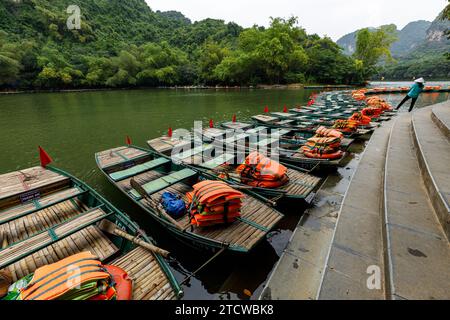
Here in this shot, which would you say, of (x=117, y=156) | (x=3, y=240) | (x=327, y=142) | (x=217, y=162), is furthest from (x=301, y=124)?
(x=3, y=240)

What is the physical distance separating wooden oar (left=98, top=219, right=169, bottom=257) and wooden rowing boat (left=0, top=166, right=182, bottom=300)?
0.16 m

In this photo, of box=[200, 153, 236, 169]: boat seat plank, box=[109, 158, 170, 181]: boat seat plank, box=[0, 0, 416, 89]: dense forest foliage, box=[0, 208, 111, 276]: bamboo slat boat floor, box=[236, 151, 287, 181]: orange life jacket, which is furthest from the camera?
box=[0, 0, 416, 89]: dense forest foliage

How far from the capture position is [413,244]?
460cm

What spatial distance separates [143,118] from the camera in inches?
1077

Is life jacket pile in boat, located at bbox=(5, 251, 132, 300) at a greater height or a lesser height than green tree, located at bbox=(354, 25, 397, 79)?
lesser

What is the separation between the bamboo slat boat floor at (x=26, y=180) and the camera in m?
8.23

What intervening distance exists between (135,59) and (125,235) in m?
85.2

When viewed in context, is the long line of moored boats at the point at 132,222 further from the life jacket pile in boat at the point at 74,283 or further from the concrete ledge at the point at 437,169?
the concrete ledge at the point at 437,169

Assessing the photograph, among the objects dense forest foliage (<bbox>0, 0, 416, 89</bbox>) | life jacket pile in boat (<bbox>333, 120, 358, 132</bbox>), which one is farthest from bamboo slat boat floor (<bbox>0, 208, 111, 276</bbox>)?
dense forest foliage (<bbox>0, 0, 416, 89</bbox>)

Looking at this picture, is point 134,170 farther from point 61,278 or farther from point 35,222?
point 61,278

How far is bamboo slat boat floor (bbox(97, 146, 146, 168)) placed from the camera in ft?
37.5

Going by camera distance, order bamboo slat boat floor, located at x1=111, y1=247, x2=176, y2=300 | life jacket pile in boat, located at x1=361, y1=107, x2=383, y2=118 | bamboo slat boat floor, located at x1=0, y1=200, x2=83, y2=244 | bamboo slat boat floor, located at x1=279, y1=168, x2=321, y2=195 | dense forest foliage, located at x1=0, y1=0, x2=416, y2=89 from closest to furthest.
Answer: bamboo slat boat floor, located at x1=111, y1=247, x2=176, y2=300 → bamboo slat boat floor, located at x1=0, y1=200, x2=83, y2=244 → bamboo slat boat floor, located at x1=279, y1=168, x2=321, y2=195 → life jacket pile in boat, located at x1=361, y1=107, x2=383, y2=118 → dense forest foliage, located at x1=0, y1=0, x2=416, y2=89

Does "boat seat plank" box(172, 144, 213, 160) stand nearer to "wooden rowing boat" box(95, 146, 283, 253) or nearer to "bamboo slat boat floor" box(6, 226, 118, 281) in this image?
"wooden rowing boat" box(95, 146, 283, 253)

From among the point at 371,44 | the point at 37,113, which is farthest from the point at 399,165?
the point at 371,44
